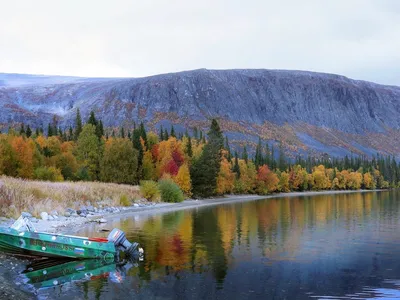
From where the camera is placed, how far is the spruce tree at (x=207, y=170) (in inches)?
3971

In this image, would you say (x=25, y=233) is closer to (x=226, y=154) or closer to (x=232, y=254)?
(x=232, y=254)

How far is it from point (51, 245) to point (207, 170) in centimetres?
7553

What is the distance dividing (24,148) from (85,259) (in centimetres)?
4790

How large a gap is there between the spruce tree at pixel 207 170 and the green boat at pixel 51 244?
73892mm

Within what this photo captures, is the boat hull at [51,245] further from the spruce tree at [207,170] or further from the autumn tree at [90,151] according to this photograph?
the spruce tree at [207,170]

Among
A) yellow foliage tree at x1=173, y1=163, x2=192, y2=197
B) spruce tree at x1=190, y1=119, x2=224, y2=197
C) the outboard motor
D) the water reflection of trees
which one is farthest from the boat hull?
spruce tree at x1=190, y1=119, x2=224, y2=197

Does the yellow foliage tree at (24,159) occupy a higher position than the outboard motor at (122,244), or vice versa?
the yellow foliage tree at (24,159)

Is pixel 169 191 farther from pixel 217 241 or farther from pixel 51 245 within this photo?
pixel 51 245

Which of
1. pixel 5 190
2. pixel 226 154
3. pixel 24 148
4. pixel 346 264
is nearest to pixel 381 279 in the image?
pixel 346 264

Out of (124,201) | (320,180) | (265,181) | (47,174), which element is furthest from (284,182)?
(47,174)

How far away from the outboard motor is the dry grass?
11701 millimetres

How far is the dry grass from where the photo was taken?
3712 cm

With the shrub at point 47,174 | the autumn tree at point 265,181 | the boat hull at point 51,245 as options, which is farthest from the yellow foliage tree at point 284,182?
the boat hull at point 51,245

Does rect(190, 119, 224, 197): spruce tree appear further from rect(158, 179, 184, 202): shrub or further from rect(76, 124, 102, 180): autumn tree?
rect(76, 124, 102, 180): autumn tree
